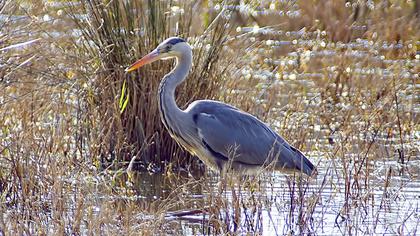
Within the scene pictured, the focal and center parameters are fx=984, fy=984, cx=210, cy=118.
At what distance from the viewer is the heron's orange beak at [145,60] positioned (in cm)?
695

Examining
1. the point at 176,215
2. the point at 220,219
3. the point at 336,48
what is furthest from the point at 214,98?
the point at 336,48

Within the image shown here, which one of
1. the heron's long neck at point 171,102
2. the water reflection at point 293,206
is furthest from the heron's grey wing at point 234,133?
the water reflection at point 293,206

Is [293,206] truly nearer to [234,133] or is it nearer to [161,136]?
[234,133]

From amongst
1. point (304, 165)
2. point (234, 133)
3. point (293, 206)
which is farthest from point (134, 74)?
point (293, 206)

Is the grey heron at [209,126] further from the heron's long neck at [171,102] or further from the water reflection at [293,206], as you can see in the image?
the water reflection at [293,206]

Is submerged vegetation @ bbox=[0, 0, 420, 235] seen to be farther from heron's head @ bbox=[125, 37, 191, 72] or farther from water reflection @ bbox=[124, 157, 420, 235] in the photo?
heron's head @ bbox=[125, 37, 191, 72]

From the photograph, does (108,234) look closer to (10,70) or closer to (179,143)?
(10,70)

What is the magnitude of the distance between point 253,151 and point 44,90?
64.3 inches

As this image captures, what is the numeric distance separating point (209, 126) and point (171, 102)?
0.33 meters

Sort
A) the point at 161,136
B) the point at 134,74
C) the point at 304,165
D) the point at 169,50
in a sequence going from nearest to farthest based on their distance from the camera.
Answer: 1. the point at 304,165
2. the point at 169,50
3. the point at 134,74
4. the point at 161,136

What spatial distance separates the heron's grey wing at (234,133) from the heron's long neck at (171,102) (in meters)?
0.12

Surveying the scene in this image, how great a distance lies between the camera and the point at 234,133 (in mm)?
7172

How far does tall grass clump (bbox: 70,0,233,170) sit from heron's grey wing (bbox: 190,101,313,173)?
54cm

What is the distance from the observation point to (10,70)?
6.35 metres
